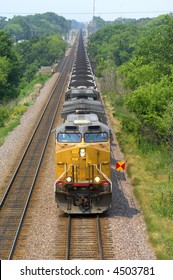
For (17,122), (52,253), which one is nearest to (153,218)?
(52,253)

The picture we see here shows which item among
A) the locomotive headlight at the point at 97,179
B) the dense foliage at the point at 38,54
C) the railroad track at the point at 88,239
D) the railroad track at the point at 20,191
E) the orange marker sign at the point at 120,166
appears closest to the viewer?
the railroad track at the point at 88,239

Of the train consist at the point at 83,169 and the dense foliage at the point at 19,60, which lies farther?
the dense foliage at the point at 19,60

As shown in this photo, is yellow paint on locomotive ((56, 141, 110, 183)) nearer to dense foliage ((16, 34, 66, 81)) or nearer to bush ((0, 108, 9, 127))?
bush ((0, 108, 9, 127))

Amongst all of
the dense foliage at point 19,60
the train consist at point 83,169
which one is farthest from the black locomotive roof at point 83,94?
the dense foliage at point 19,60

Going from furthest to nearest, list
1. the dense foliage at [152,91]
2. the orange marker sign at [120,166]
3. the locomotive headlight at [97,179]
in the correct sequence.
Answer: the dense foliage at [152,91] < the orange marker sign at [120,166] < the locomotive headlight at [97,179]

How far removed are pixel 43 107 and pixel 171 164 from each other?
25.4 metres

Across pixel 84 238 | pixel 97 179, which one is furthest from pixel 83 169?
pixel 84 238

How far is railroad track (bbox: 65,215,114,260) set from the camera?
15789 mm

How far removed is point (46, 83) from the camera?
74.8 meters

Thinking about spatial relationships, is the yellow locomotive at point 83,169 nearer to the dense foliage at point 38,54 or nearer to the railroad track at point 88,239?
the railroad track at point 88,239

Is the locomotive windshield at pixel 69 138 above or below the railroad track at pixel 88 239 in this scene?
above

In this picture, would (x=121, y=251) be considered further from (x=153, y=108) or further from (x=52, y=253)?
(x=153, y=108)

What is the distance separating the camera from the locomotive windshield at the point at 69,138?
18.9 meters

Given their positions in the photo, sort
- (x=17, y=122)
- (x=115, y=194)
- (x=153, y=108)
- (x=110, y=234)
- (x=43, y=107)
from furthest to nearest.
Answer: (x=43, y=107) → (x=17, y=122) → (x=153, y=108) → (x=115, y=194) → (x=110, y=234)
